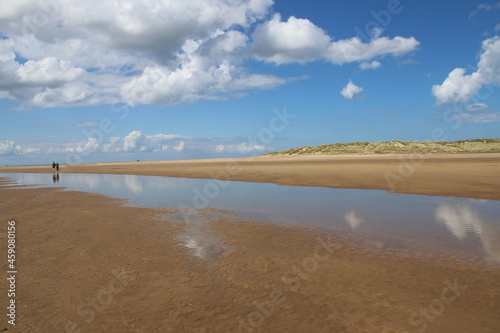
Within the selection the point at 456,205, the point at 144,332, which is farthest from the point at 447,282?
the point at 456,205

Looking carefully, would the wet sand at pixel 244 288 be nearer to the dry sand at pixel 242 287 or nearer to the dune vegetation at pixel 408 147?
the dry sand at pixel 242 287

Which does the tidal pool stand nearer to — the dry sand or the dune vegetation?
the dry sand

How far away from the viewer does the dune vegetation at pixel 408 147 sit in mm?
111250

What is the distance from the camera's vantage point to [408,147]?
12150 centimetres

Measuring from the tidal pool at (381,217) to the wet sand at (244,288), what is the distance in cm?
97

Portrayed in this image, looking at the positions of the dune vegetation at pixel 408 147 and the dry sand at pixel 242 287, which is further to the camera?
the dune vegetation at pixel 408 147

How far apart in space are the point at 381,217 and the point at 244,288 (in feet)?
28.9

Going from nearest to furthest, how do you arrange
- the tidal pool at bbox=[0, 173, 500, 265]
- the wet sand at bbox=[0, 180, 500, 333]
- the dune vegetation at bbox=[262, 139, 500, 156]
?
the wet sand at bbox=[0, 180, 500, 333]
the tidal pool at bbox=[0, 173, 500, 265]
the dune vegetation at bbox=[262, 139, 500, 156]

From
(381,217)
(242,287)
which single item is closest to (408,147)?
(381,217)

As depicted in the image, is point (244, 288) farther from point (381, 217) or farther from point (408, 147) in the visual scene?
point (408, 147)

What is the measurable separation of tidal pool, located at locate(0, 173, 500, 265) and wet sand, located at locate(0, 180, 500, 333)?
0.97m

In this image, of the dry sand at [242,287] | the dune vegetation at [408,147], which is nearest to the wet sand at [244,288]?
the dry sand at [242,287]

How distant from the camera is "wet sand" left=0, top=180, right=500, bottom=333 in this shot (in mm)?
5219

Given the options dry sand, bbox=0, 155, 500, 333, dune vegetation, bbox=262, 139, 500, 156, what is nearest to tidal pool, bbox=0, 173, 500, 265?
dry sand, bbox=0, 155, 500, 333
